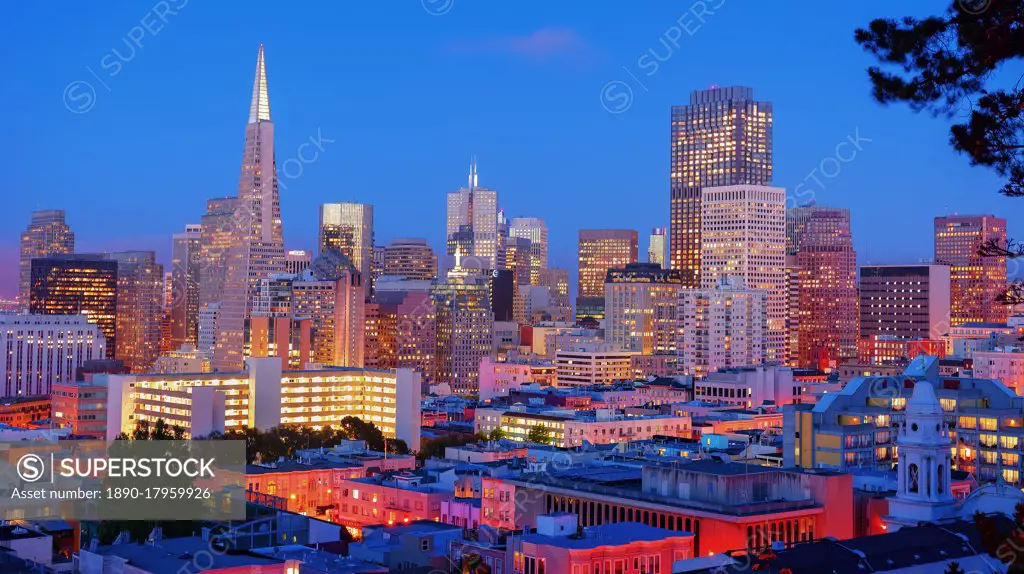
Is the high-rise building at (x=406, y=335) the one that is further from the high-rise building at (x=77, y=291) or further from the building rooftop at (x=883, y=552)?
the building rooftop at (x=883, y=552)

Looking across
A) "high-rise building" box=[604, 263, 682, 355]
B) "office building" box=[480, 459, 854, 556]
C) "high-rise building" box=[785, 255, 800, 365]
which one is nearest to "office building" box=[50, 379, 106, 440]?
"office building" box=[480, 459, 854, 556]

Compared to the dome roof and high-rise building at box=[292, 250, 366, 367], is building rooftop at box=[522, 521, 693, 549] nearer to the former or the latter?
the dome roof

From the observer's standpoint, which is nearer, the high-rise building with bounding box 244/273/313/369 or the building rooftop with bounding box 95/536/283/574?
the building rooftop with bounding box 95/536/283/574

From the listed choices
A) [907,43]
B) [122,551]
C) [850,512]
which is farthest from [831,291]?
[907,43]

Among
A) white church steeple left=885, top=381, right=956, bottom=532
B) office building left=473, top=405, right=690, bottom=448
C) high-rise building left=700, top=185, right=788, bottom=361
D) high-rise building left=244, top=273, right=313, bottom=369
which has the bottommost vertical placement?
office building left=473, top=405, right=690, bottom=448

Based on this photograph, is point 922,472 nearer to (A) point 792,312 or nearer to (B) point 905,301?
(A) point 792,312

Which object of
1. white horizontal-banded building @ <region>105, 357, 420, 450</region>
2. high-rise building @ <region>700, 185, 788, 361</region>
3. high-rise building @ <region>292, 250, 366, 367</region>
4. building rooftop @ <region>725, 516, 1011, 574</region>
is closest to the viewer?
building rooftop @ <region>725, 516, 1011, 574</region>

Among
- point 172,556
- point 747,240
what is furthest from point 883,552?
point 747,240
